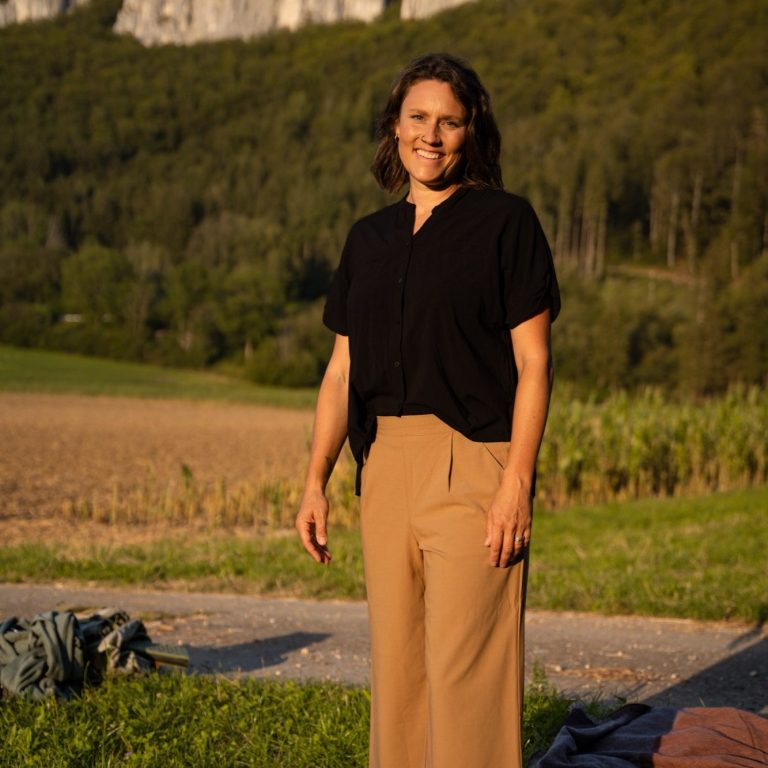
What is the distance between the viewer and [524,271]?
2.93 meters

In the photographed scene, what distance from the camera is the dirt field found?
1944cm

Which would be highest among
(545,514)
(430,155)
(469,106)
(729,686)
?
(469,106)

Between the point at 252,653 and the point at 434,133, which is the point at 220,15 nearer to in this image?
the point at 252,653

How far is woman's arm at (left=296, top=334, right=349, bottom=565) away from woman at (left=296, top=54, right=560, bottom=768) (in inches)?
5.7

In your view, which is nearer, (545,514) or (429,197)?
(429,197)

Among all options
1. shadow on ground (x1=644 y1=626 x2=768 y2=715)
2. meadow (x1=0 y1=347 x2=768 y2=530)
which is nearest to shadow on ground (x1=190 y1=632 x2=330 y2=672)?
shadow on ground (x1=644 y1=626 x2=768 y2=715)

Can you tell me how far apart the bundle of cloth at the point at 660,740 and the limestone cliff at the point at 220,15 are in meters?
183

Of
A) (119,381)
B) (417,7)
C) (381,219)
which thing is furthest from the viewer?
(417,7)

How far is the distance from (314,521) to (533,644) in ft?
10.9

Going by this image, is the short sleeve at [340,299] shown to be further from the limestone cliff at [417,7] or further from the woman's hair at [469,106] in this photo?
the limestone cliff at [417,7]

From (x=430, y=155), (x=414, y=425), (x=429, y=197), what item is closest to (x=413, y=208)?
(x=429, y=197)

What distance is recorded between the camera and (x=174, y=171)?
393ft

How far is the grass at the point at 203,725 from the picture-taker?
4.20 metres

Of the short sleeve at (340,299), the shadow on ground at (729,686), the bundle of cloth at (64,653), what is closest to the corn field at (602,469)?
the shadow on ground at (729,686)
